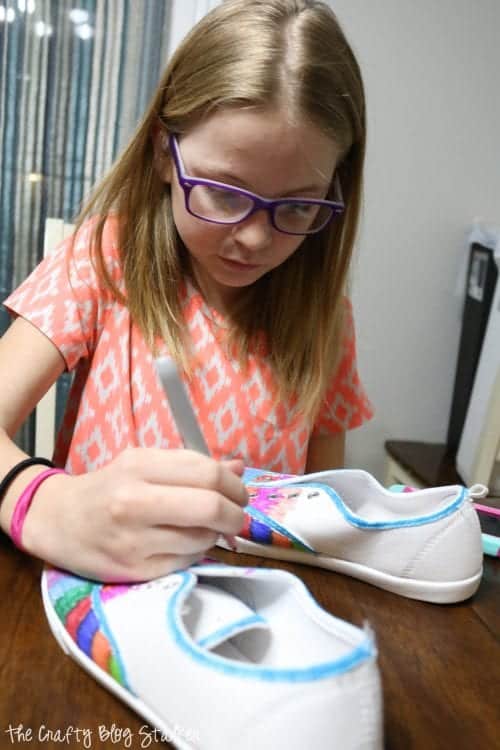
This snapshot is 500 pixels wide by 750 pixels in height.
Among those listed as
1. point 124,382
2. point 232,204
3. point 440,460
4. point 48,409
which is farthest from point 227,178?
point 440,460

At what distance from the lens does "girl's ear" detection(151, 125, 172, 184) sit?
2.34 ft

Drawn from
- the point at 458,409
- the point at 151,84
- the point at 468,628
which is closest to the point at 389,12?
the point at 151,84

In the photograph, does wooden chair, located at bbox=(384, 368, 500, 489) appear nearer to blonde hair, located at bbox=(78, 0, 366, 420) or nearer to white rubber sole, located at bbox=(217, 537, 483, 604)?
blonde hair, located at bbox=(78, 0, 366, 420)

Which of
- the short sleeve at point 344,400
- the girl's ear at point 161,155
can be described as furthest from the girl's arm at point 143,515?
the short sleeve at point 344,400

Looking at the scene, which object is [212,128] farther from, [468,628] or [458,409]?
[458,409]

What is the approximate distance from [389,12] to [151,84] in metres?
0.56

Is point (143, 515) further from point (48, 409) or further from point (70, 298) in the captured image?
point (48, 409)

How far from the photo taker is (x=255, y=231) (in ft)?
2.11

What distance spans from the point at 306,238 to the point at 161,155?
0.19 meters

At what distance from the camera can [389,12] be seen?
4.91 feet

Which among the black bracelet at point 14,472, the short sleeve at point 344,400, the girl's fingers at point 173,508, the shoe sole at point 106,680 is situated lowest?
the short sleeve at point 344,400

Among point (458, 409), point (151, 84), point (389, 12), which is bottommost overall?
point (458, 409)

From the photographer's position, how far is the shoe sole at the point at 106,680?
1.08 feet

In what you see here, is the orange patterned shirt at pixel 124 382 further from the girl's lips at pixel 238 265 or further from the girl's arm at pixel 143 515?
the girl's arm at pixel 143 515
